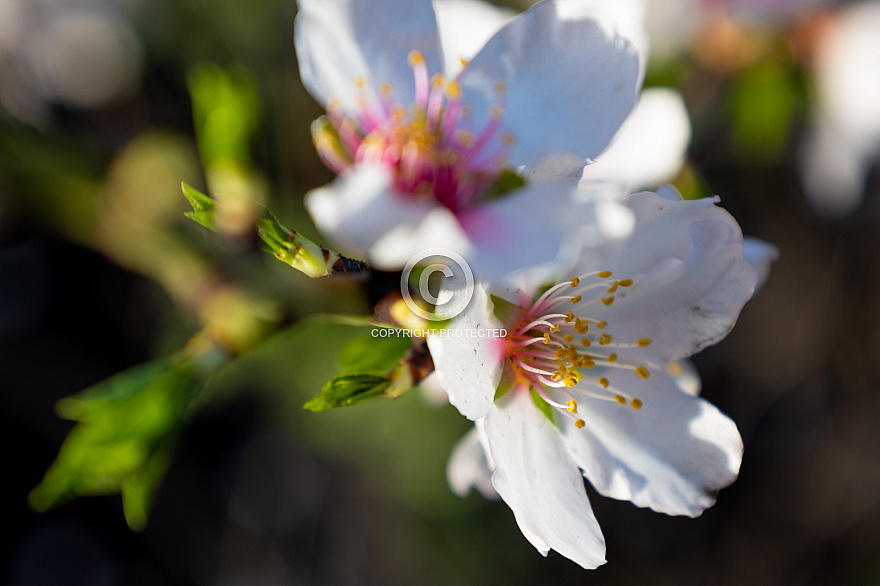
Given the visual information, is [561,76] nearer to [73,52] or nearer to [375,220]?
[375,220]

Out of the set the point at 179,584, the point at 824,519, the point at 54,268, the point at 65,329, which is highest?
the point at 54,268

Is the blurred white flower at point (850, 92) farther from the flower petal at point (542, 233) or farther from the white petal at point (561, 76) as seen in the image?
the flower petal at point (542, 233)

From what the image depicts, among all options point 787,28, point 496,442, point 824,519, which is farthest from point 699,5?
point 824,519

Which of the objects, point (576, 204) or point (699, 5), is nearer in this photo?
point (576, 204)

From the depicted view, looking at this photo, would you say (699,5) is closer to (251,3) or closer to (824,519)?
(251,3)

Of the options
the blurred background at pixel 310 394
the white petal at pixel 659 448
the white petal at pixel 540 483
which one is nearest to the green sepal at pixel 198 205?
the white petal at pixel 540 483
